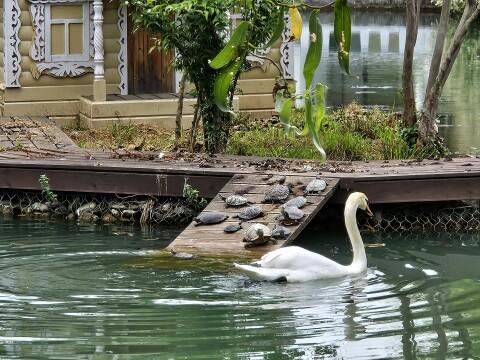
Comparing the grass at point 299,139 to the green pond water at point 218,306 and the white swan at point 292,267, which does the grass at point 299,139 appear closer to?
the green pond water at point 218,306

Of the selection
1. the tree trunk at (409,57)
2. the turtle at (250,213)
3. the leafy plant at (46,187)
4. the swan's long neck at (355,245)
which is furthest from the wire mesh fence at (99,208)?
the tree trunk at (409,57)

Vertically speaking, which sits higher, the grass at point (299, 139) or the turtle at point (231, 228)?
the grass at point (299, 139)

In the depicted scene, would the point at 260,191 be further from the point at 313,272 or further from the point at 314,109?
the point at 314,109

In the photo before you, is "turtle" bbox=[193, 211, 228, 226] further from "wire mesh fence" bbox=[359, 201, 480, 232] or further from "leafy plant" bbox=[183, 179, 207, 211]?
"wire mesh fence" bbox=[359, 201, 480, 232]

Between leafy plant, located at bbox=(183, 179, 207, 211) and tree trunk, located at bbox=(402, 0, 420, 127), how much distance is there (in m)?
3.09

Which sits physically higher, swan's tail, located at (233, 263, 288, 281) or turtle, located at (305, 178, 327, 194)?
turtle, located at (305, 178, 327, 194)

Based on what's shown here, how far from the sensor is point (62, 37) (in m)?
14.9

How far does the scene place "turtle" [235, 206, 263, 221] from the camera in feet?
31.9

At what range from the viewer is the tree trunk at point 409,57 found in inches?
476

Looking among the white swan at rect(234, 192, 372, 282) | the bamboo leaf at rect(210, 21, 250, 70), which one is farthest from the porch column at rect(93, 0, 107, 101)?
the bamboo leaf at rect(210, 21, 250, 70)

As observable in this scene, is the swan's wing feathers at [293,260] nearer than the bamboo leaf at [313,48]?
No

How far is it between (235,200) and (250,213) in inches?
12.2

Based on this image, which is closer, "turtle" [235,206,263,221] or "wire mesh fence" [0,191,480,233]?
"turtle" [235,206,263,221]

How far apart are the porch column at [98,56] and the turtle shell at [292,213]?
5738mm
